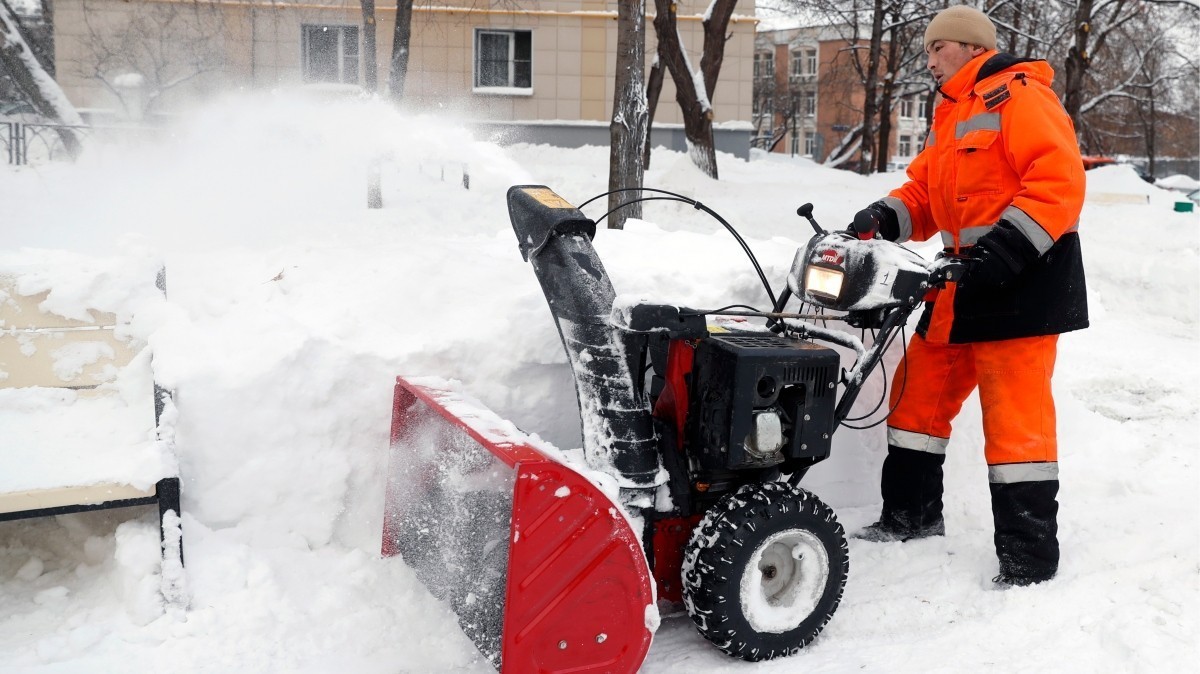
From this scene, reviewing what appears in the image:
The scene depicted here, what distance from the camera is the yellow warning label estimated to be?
2781mm

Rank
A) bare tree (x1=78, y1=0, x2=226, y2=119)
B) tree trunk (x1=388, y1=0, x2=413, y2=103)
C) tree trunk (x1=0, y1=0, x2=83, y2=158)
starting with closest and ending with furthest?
tree trunk (x1=0, y1=0, x2=83, y2=158), tree trunk (x1=388, y1=0, x2=413, y2=103), bare tree (x1=78, y1=0, x2=226, y2=119)

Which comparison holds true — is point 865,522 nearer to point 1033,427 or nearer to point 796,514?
point 1033,427

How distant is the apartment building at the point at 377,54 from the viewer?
16516 millimetres

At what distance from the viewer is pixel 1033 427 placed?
3082 millimetres

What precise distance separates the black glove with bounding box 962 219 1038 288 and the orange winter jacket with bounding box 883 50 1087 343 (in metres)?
0.02

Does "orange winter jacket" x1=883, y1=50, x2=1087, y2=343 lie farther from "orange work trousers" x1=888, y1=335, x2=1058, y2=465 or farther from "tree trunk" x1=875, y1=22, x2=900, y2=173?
"tree trunk" x1=875, y1=22, x2=900, y2=173

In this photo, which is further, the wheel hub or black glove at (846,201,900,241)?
black glove at (846,201,900,241)

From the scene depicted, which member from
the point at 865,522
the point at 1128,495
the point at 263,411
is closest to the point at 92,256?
the point at 263,411

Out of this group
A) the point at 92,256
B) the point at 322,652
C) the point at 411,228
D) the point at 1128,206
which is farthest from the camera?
the point at 1128,206

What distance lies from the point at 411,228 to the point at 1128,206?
9.43 meters

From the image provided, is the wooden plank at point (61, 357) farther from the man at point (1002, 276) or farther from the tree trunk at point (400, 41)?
the tree trunk at point (400, 41)

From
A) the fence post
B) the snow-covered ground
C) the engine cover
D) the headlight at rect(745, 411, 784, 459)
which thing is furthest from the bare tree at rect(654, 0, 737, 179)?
the headlight at rect(745, 411, 784, 459)

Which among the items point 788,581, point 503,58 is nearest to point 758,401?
point 788,581

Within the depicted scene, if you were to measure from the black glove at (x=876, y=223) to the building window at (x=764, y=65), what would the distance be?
53.8 meters
